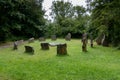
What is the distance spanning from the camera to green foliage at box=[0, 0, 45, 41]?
29719 millimetres

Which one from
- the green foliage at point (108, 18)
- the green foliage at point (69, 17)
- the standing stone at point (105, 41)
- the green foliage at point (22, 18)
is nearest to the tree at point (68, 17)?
the green foliage at point (69, 17)

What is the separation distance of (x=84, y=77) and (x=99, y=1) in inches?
672

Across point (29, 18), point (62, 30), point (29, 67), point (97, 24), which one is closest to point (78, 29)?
point (62, 30)

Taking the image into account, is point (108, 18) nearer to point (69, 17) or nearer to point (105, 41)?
point (105, 41)

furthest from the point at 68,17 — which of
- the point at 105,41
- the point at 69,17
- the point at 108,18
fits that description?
the point at 108,18

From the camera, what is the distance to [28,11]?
121 ft

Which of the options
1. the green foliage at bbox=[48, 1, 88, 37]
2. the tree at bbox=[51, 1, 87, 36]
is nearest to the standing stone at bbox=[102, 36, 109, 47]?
the green foliage at bbox=[48, 1, 88, 37]

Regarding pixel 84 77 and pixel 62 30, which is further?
pixel 62 30

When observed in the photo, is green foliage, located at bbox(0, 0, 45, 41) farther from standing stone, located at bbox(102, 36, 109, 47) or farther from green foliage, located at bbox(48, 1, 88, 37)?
standing stone, located at bbox(102, 36, 109, 47)

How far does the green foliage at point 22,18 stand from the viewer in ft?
97.5

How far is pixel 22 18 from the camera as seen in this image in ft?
114

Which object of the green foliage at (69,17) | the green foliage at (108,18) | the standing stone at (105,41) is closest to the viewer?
the green foliage at (108,18)

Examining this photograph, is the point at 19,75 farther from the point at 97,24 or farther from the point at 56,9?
the point at 56,9

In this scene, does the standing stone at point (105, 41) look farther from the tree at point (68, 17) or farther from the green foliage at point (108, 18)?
the tree at point (68, 17)
